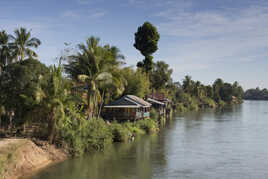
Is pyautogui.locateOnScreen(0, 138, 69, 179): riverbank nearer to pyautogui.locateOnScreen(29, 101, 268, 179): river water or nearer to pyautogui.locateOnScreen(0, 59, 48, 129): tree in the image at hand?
pyautogui.locateOnScreen(29, 101, 268, 179): river water

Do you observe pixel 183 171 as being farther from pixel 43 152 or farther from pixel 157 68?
pixel 157 68

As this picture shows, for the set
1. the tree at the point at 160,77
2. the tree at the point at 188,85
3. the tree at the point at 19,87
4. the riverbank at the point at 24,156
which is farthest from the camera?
the tree at the point at 188,85

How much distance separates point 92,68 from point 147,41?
25225 millimetres

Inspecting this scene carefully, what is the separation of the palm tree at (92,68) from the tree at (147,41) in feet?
74.2

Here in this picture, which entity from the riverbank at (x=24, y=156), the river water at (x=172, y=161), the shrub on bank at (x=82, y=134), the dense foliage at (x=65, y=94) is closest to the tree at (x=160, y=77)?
the dense foliage at (x=65, y=94)

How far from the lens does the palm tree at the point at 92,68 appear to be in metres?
32.9

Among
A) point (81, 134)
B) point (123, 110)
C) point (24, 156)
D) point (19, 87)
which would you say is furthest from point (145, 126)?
point (24, 156)

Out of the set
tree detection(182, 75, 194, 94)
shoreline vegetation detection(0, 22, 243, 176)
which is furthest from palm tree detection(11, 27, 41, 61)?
tree detection(182, 75, 194, 94)

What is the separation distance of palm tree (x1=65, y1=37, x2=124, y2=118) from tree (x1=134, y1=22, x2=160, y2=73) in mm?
22618

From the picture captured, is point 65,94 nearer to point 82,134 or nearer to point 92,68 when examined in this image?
point 82,134

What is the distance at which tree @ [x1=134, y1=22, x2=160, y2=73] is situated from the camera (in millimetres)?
56906

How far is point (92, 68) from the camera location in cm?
3353

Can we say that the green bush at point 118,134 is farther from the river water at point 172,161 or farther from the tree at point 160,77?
the tree at point 160,77

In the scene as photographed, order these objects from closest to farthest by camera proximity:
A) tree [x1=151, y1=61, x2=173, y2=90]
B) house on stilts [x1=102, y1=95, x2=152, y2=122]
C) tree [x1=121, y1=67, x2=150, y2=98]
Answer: house on stilts [x1=102, y1=95, x2=152, y2=122]
tree [x1=121, y1=67, x2=150, y2=98]
tree [x1=151, y1=61, x2=173, y2=90]
